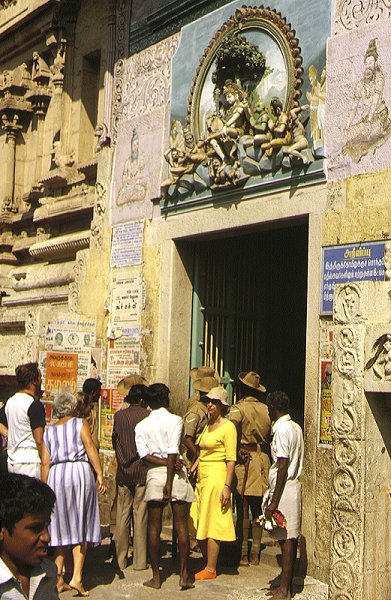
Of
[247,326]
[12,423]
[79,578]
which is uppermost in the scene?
[247,326]

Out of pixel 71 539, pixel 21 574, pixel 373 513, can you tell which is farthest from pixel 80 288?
pixel 21 574

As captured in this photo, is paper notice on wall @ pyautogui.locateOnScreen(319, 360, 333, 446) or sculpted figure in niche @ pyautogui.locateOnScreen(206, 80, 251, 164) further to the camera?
sculpted figure in niche @ pyautogui.locateOnScreen(206, 80, 251, 164)

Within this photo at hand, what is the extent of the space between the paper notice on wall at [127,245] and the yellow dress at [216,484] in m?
3.57

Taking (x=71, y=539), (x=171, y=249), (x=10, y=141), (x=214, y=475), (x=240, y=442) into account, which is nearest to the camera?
(x=71, y=539)

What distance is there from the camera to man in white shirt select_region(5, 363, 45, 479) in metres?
7.78

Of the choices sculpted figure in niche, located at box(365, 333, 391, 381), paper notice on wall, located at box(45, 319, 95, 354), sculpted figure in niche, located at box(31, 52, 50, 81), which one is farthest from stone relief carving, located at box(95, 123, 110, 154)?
sculpted figure in niche, located at box(365, 333, 391, 381)

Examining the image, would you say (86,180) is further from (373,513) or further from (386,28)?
(373,513)

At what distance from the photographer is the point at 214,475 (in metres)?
8.33

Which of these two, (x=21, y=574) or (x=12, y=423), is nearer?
(x=21, y=574)

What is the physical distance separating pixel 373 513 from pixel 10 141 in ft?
37.5

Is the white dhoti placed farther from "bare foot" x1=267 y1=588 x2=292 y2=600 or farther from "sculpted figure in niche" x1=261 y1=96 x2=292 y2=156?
"sculpted figure in niche" x1=261 y1=96 x2=292 y2=156

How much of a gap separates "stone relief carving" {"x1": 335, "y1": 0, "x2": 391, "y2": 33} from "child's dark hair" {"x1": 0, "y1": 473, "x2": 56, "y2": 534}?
20.4 feet

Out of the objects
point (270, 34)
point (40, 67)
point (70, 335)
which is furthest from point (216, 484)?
point (40, 67)

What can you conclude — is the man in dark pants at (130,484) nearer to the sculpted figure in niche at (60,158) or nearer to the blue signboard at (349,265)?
the blue signboard at (349,265)
